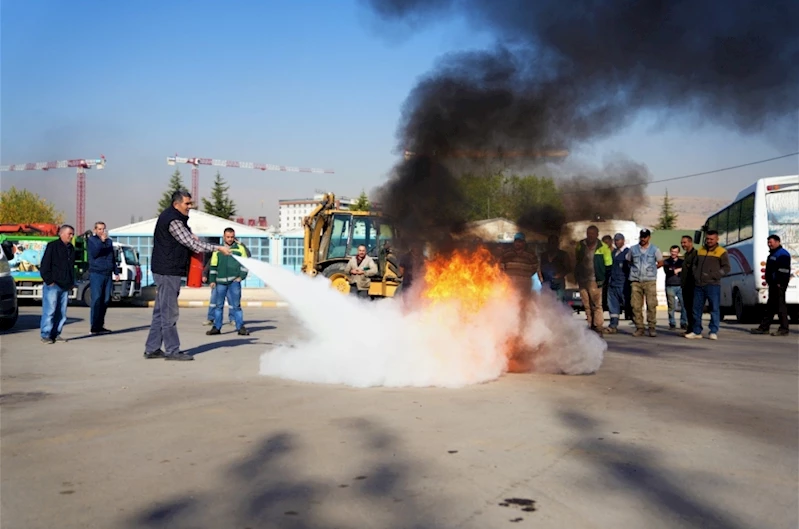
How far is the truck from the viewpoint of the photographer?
23384 mm

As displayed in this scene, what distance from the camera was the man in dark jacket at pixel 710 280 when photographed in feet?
46.2

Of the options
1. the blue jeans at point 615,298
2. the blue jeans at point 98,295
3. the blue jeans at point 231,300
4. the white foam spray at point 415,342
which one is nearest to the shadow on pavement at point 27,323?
the blue jeans at point 98,295

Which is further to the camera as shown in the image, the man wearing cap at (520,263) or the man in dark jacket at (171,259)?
the man wearing cap at (520,263)

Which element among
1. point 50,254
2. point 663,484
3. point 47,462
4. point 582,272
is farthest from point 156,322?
point 582,272

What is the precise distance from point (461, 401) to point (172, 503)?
3464 mm

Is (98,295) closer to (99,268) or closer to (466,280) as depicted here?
(99,268)

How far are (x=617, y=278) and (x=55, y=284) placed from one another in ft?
34.3

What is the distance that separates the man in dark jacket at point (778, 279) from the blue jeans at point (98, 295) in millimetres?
12438

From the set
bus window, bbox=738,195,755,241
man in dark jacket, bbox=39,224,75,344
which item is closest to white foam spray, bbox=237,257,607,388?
man in dark jacket, bbox=39,224,75,344

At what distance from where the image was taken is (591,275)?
566 inches

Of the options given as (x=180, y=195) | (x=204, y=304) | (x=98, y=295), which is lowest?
(x=204, y=304)

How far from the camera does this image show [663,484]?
4.62m

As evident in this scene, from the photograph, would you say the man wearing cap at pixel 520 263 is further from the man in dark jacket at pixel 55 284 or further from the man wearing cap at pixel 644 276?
the man in dark jacket at pixel 55 284

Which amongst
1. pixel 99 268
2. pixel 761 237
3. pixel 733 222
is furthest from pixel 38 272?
pixel 761 237
